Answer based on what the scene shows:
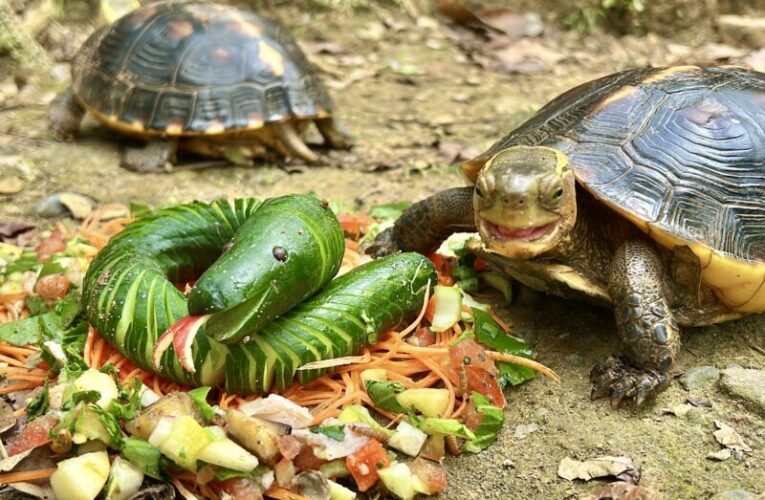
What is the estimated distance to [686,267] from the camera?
122 inches

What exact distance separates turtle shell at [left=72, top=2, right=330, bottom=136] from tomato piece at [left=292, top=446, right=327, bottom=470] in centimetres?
330

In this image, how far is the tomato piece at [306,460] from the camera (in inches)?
98.9

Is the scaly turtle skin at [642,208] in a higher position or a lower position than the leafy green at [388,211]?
higher

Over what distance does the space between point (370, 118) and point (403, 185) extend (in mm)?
1403

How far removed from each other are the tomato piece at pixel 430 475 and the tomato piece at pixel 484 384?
366 millimetres

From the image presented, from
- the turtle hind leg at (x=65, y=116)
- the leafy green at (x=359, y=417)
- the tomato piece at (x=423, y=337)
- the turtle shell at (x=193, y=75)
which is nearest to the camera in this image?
the leafy green at (x=359, y=417)

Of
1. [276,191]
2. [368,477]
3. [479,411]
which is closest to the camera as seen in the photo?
[368,477]

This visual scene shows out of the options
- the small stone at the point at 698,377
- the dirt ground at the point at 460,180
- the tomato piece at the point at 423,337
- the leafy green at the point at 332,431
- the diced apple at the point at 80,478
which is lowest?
the dirt ground at the point at 460,180

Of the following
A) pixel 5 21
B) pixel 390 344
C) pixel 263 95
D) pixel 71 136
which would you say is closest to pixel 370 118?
pixel 263 95

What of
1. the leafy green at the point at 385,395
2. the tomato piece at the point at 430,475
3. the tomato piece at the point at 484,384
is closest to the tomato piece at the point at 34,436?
the leafy green at the point at 385,395

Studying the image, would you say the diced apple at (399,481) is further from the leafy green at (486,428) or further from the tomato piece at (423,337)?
the tomato piece at (423,337)

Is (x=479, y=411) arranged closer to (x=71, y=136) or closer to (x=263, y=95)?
(x=263, y=95)

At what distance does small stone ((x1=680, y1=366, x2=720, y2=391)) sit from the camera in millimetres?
3035

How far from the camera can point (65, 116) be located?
5.84m
